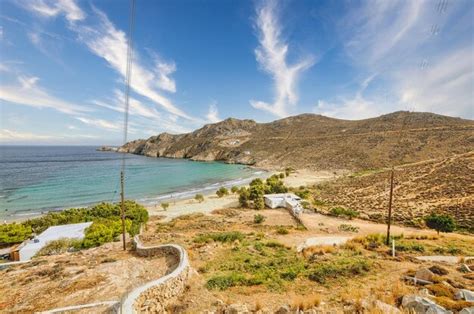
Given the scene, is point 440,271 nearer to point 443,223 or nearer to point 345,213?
point 443,223

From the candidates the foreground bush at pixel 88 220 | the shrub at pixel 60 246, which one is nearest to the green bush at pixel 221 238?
the foreground bush at pixel 88 220

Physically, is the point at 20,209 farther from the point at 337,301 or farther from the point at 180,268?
the point at 337,301

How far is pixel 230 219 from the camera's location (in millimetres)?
29266

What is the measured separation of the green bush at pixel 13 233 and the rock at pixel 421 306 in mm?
27793

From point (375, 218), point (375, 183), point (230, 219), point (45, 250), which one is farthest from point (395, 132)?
point (45, 250)

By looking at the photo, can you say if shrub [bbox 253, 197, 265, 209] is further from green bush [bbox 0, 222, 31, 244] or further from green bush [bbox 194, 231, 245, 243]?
green bush [bbox 0, 222, 31, 244]

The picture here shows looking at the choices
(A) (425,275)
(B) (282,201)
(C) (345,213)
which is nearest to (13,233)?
(A) (425,275)

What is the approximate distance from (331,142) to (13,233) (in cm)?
9408

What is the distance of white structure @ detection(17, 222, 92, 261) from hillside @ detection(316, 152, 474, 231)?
2954 centimetres

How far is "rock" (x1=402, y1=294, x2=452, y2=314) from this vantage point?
5.25 metres

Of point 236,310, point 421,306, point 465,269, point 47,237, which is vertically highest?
point 421,306

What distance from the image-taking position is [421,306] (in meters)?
5.64

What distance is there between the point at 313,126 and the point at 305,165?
1950 inches

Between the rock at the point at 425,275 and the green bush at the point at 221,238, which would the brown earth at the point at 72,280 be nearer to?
the green bush at the point at 221,238
